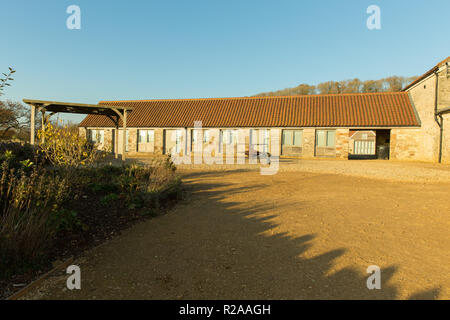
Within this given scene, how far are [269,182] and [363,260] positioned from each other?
6340 millimetres

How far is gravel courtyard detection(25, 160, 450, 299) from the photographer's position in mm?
2857

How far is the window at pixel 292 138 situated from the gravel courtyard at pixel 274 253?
52.0 feet

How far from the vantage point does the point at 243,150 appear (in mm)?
22781

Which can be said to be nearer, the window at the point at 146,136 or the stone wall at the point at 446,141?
the stone wall at the point at 446,141

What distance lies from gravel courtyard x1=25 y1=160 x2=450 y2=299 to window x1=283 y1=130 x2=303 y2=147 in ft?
52.0

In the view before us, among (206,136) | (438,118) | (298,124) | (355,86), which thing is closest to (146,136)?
(206,136)

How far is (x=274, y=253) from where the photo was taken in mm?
3805

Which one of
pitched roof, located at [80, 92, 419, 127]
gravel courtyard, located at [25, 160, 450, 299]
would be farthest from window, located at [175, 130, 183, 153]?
gravel courtyard, located at [25, 160, 450, 299]

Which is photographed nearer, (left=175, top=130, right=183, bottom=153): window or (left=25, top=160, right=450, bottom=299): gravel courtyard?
(left=25, top=160, right=450, bottom=299): gravel courtyard

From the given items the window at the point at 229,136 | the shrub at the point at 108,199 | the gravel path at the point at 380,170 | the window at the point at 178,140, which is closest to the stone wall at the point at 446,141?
the gravel path at the point at 380,170

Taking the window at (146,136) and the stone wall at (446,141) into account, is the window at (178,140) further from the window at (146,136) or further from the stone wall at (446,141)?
the stone wall at (446,141)

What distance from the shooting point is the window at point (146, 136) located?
81.5ft

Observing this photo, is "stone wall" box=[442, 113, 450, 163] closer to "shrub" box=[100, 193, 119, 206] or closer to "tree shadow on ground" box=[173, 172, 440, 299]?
"tree shadow on ground" box=[173, 172, 440, 299]
